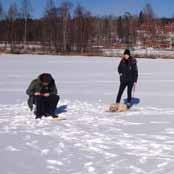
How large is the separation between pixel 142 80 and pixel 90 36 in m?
47.3

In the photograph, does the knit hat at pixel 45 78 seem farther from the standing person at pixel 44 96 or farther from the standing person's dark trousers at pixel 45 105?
the standing person's dark trousers at pixel 45 105

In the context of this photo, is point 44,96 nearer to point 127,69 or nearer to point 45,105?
point 45,105

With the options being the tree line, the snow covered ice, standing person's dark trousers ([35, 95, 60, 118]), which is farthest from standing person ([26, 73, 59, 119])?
the tree line

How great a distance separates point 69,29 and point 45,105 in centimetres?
5623

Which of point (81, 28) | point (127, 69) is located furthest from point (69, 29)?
point (127, 69)

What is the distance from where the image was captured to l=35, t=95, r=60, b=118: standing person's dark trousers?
360 inches

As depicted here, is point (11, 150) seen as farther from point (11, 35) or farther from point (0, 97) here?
point (11, 35)

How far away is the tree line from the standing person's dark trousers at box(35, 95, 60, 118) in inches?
1910

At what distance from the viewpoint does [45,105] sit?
9.25 metres

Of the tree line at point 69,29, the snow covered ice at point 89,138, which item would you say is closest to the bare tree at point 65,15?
the tree line at point 69,29

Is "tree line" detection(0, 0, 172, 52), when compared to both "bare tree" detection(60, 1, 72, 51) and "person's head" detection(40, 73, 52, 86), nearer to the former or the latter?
"bare tree" detection(60, 1, 72, 51)

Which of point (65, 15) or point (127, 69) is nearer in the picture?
point (127, 69)

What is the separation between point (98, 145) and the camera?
6.92m

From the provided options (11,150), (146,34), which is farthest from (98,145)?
(146,34)
